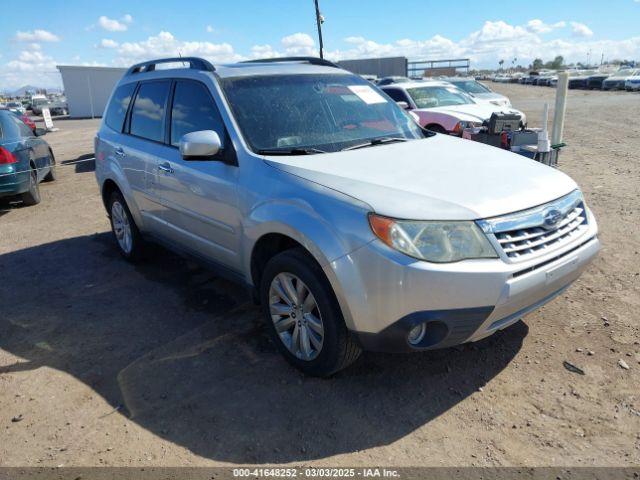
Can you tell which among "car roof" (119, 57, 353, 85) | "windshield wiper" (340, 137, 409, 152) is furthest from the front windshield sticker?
"windshield wiper" (340, 137, 409, 152)

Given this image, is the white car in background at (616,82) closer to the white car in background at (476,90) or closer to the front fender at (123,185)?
the white car in background at (476,90)

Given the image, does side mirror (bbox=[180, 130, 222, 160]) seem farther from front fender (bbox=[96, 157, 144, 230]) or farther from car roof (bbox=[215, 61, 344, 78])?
front fender (bbox=[96, 157, 144, 230])

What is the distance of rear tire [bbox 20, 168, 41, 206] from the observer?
8312 mm

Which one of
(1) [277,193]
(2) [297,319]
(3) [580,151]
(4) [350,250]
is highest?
(1) [277,193]

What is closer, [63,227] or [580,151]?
[63,227]

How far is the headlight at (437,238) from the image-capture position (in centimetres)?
253

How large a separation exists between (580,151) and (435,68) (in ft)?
175

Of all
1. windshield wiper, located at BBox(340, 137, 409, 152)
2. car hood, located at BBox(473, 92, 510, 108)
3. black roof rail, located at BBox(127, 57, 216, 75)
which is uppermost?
black roof rail, located at BBox(127, 57, 216, 75)

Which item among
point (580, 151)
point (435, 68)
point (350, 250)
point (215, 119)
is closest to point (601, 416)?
point (350, 250)

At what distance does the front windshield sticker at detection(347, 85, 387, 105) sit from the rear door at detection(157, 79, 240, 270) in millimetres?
1203

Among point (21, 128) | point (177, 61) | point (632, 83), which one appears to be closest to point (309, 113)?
point (177, 61)

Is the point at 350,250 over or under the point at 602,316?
over

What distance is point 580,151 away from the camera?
439 inches

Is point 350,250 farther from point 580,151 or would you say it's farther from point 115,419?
point 580,151
